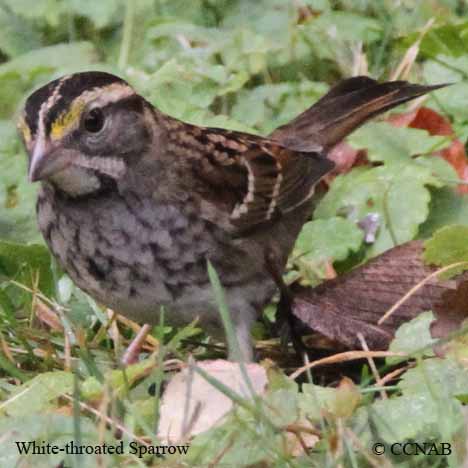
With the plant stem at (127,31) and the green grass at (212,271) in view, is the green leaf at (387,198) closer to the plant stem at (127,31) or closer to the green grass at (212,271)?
the green grass at (212,271)

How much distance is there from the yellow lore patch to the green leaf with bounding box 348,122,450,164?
125 centimetres

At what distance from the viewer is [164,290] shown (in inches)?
135

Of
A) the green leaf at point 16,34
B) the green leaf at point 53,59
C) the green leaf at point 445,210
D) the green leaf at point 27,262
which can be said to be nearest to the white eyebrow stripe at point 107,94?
the green leaf at point 27,262

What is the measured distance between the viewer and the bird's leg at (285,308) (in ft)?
12.2

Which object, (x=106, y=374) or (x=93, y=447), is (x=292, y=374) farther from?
(x=93, y=447)

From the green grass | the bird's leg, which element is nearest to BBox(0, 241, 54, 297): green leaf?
the green grass

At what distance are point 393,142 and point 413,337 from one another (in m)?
1.13

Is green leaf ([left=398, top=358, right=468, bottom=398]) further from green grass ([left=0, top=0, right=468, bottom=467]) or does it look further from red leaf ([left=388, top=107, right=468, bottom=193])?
red leaf ([left=388, top=107, right=468, bottom=193])

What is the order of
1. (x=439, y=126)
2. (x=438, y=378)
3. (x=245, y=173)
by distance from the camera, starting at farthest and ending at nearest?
(x=439, y=126) → (x=245, y=173) → (x=438, y=378)

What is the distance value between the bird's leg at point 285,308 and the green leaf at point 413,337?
32 centimetres

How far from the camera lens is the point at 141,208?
3461mm

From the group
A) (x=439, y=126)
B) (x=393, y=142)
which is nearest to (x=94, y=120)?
(x=393, y=142)

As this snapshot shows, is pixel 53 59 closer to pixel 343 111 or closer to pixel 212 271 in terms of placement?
pixel 343 111

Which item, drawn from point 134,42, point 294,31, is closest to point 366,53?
point 294,31
